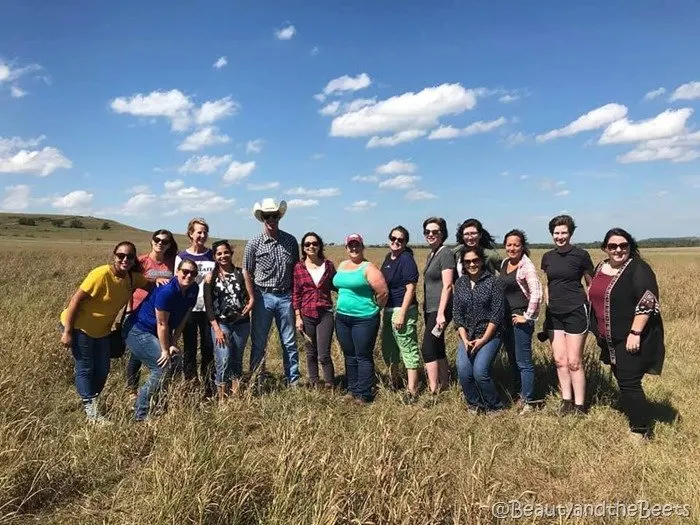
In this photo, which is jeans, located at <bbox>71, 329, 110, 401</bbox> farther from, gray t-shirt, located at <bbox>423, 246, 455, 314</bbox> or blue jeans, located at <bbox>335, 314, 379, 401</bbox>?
gray t-shirt, located at <bbox>423, 246, 455, 314</bbox>

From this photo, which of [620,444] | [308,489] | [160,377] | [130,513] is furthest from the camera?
[160,377]

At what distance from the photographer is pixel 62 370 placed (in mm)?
5680

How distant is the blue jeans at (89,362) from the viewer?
452cm

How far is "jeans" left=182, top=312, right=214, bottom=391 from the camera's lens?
18.0 ft

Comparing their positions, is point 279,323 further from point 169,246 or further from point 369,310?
point 169,246

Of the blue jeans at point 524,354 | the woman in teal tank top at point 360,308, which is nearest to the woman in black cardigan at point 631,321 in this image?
the blue jeans at point 524,354

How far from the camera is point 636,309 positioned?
431 centimetres

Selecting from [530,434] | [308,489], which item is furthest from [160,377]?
[530,434]

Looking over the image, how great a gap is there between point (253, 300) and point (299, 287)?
22.7 inches

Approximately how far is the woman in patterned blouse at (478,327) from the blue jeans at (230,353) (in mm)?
Answer: 2400

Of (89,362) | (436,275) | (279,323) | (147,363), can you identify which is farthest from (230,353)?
(436,275)

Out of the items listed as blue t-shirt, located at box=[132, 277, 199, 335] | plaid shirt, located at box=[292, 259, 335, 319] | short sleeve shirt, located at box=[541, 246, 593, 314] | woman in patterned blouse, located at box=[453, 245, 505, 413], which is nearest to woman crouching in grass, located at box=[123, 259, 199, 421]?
blue t-shirt, located at box=[132, 277, 199, 335]

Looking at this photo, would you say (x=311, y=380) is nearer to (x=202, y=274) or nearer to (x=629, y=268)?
(x=202, y=274)

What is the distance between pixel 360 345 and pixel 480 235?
6.07 ft
